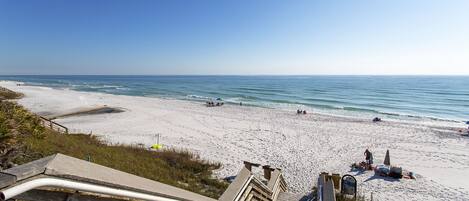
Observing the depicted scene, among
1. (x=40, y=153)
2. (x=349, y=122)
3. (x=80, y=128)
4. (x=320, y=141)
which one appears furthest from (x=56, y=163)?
(x=349, y=122)

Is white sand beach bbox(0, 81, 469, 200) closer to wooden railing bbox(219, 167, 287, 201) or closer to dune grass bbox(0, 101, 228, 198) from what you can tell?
dune grass bbox(0, 101, 228, 198)

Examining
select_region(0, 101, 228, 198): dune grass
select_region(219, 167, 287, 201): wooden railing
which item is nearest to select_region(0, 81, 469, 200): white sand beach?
select_region(0, 101, 228, 198): dune grass

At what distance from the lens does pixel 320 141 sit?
20938mm

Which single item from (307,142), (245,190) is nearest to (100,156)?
(245,190)

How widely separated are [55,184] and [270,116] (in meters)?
30.9

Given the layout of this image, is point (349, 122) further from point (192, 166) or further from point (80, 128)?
point (80, 128)

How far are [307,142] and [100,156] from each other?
47.9ft

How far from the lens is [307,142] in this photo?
2052 centimetres

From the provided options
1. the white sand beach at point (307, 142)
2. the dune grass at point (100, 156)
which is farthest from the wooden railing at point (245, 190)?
the white sand beach at point (307, 142)

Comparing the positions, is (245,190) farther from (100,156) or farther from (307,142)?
(307,142)

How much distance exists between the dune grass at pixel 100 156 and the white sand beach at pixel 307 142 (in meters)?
1.78

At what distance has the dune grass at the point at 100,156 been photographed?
5.13m

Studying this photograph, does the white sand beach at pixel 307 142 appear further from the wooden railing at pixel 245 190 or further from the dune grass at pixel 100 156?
the wooden railing at pixel 245 190

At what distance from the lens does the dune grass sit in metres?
5.13
